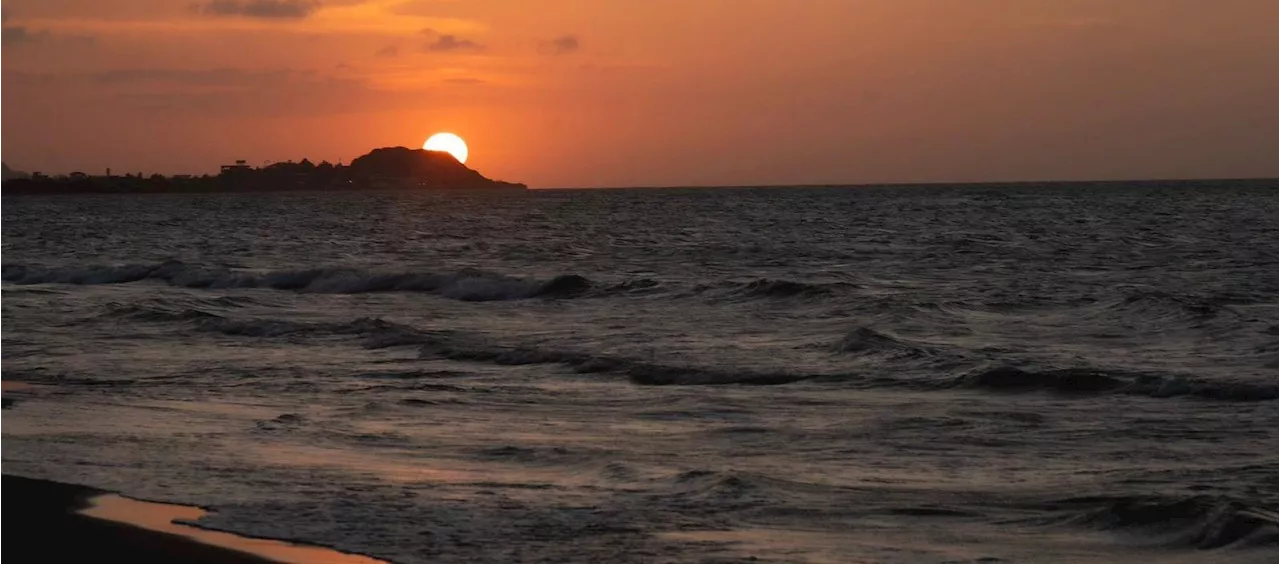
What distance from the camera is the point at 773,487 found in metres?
10.5

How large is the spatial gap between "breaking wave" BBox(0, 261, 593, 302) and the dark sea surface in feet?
0.68

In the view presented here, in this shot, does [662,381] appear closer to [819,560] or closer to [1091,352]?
[1091,352]

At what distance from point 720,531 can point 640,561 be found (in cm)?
89

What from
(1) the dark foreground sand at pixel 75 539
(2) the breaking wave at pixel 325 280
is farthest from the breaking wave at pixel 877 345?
(2) the breaking wave at pixel 325 280

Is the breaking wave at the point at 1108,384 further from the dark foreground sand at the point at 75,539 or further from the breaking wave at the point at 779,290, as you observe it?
the breaking wave at the point at 779,290

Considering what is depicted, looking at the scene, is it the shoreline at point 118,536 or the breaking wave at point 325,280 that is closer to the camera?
the shoreline at point 118,536

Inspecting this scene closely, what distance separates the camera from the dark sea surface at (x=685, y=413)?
9289 millimetres

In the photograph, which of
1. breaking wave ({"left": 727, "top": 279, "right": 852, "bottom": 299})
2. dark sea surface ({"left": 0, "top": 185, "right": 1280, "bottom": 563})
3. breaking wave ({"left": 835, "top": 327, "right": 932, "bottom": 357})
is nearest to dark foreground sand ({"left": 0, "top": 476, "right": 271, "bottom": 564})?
dark sea surface ({"left": 0, "top": 185, "right": 1280, "bottom": 563})

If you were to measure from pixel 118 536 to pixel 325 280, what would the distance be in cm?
2857

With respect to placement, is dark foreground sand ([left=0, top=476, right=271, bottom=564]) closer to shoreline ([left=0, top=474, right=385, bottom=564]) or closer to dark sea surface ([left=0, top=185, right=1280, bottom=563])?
shoreline ([left=0, top=474, right=385, bottom=564])

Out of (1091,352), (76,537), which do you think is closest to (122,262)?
(1091,352)

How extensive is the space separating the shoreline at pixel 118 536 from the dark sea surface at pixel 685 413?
0.24 metres

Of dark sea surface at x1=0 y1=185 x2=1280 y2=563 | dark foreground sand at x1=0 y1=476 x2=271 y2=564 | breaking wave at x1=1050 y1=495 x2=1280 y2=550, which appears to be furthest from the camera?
dark sea surface at x1=0 y1=185 x2=1280 y2=563

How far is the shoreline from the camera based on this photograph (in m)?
8.62
